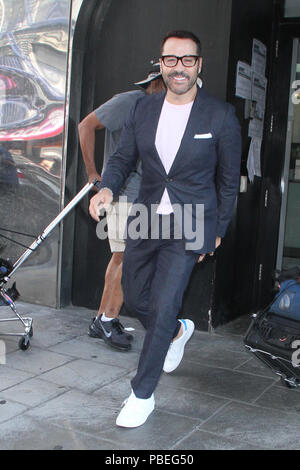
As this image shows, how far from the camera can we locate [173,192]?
10.9ft

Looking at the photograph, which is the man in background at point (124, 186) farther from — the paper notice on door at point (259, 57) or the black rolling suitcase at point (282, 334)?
the black rolling suitcase at point (282, 334)

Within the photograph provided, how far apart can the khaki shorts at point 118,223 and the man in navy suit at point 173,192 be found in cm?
127

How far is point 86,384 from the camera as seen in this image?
12.6 ft

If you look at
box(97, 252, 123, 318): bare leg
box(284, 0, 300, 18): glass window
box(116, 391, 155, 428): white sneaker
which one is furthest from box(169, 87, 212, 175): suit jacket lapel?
box(284, 0, 300, 18): glass window

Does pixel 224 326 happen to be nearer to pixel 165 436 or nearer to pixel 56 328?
pixel 56 328

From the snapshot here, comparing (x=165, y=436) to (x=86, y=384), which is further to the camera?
(x=86, y=384)

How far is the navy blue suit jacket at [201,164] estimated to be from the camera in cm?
331

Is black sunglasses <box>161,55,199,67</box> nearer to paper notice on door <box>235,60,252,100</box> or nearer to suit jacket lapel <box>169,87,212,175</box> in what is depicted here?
suit jacket lapel <box>169,87,212,175</box>

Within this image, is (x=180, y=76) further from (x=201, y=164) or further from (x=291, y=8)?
(x=291, y=8)

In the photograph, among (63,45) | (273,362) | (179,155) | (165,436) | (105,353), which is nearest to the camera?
(165,436)

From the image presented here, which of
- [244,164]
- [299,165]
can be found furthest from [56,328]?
[299,165]

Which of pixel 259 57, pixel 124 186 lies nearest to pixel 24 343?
pixel 124 186

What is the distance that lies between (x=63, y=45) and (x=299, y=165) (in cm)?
266

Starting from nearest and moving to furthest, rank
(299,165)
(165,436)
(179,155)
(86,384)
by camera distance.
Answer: (165,436)
(179,155)
(86,384)
(299,165)
